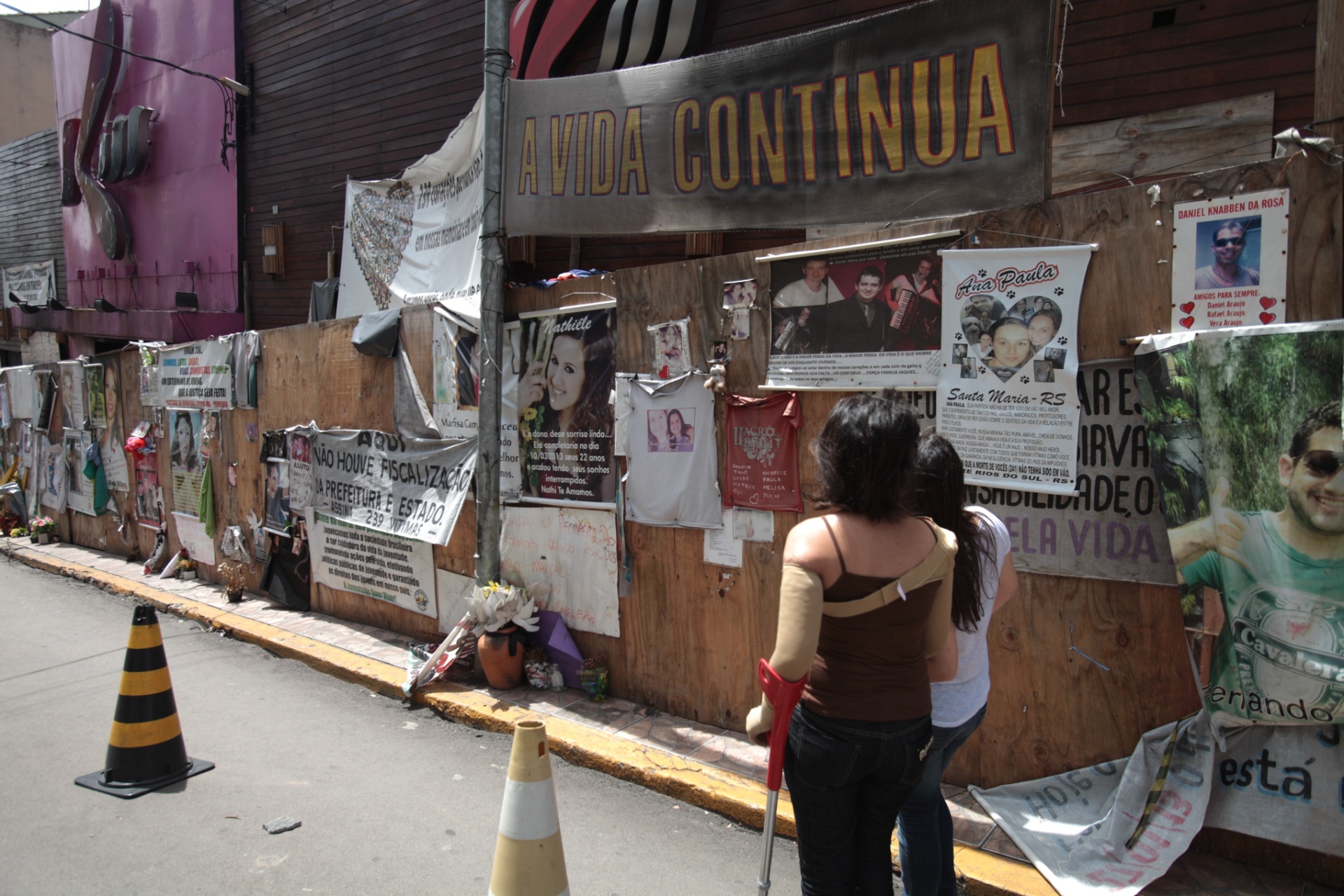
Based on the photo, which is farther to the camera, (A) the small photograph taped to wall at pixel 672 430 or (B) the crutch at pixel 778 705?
(A) the small photograph taped to wall at pixel 672 430

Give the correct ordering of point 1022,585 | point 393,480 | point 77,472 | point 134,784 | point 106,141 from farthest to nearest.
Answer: point 106,141 → point 77,472 → point 393,480 → point 134,784 → point 1022,585

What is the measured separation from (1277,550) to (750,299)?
2.85 m

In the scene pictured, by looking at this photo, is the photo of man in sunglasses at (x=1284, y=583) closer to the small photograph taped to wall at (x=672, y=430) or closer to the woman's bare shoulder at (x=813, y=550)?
the woman's bare shoulder at (x=813, y=550)

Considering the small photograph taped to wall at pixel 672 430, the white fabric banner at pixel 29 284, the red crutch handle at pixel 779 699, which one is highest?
the white fabric banner at pixel 29 284

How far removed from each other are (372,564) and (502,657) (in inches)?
96.2

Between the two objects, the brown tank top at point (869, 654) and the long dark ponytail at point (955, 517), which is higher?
the long dark ponytail at point (955, 517)

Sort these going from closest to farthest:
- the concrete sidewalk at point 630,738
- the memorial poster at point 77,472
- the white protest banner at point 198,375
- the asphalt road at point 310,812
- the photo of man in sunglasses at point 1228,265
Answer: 1. the photo of man in sunglasses at point 1228,265
2. the concrete sidewalk at point 630,738
3. the asphalt road at point 310,812
4. the white protest banner at point 198,375
5. the memorial poster at point 77,472

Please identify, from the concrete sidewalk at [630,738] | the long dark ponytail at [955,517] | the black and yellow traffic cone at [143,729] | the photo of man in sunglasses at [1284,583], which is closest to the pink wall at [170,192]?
the concrete sidewalk at [630,738]

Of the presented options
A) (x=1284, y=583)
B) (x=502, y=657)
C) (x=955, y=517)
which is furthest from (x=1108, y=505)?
(x=502, y=657)

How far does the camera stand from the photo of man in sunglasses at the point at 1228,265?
11.2ft

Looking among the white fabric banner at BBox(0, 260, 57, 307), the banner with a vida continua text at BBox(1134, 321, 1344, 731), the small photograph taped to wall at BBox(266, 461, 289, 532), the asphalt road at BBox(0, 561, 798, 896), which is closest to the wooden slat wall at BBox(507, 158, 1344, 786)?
the banner with a vida continua text at BBox(1134, 321, 1344, 731)

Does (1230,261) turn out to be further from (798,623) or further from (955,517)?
(798,623)

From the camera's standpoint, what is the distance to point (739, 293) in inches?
200

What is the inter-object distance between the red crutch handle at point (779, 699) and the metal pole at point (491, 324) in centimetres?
419
